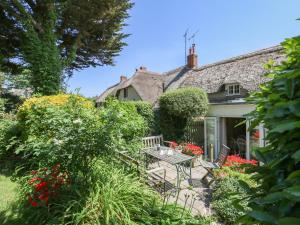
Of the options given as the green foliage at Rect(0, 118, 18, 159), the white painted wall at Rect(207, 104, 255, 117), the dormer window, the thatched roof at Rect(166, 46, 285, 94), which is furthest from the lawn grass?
the dormer window

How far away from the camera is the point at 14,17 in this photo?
12242 mm

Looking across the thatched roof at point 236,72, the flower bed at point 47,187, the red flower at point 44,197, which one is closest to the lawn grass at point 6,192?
the flower bed at point 47,187

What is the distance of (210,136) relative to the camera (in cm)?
1297

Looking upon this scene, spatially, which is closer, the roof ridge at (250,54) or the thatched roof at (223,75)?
the thatched roof at (223,75)

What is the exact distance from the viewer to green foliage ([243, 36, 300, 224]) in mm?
997

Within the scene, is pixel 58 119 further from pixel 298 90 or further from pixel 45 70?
pixel 45 70

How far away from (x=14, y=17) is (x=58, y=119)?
433 inches

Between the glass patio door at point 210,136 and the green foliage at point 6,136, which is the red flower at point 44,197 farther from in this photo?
the glass patio door at point 210,136

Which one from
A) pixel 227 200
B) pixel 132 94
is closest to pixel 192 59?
pixel 132 94

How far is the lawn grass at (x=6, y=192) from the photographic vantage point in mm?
5074

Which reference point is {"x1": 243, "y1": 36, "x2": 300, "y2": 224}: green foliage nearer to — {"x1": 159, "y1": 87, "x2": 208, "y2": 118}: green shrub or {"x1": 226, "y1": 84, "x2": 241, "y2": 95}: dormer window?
{"x1": 159, "y1": 87, "x2": 208, "y2": 118}: green shrub

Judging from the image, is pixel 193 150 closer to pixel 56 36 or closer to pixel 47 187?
pixel 47 187

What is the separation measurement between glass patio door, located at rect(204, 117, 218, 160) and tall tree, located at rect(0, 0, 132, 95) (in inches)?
303

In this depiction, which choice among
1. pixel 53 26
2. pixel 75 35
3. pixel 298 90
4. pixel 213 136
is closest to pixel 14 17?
pixel 53 26
